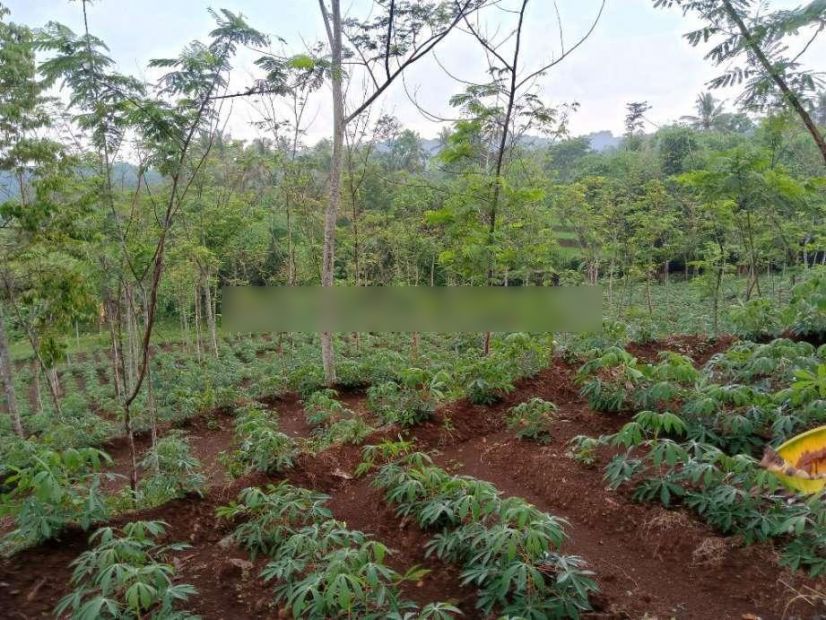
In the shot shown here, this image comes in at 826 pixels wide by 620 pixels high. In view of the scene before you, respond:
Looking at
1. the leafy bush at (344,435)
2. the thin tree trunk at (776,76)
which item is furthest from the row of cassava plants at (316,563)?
the thin tree trunk at (776,76)

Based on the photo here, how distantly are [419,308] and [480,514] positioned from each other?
4322 mm

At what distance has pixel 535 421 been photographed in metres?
4.66

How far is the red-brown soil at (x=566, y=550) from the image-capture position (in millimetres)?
2520

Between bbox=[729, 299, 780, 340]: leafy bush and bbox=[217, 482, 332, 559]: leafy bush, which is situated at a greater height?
bbox=[729, 299, 780, 340]: leafy bush

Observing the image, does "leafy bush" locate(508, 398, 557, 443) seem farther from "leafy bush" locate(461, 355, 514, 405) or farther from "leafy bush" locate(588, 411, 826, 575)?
"leafy bush" locate(588, 411, 826, 575)

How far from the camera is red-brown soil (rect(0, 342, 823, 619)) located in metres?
2.52

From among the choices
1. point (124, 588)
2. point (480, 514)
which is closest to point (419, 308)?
point (480, 514)

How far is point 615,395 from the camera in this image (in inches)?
181

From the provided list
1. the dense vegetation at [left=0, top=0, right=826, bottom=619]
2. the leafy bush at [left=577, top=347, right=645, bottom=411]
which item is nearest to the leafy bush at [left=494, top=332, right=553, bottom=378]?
the dense vegetation at [left=0, top=0, right=826, bottom=619]

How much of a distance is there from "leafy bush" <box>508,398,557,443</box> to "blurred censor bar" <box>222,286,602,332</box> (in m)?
1.75

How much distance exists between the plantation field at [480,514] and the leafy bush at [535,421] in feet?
0.06

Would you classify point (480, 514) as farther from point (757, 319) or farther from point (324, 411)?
point (757, 319)

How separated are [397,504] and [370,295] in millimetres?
3944

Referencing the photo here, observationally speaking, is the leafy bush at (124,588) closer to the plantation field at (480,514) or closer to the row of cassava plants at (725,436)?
the plantation field at (480,514)
